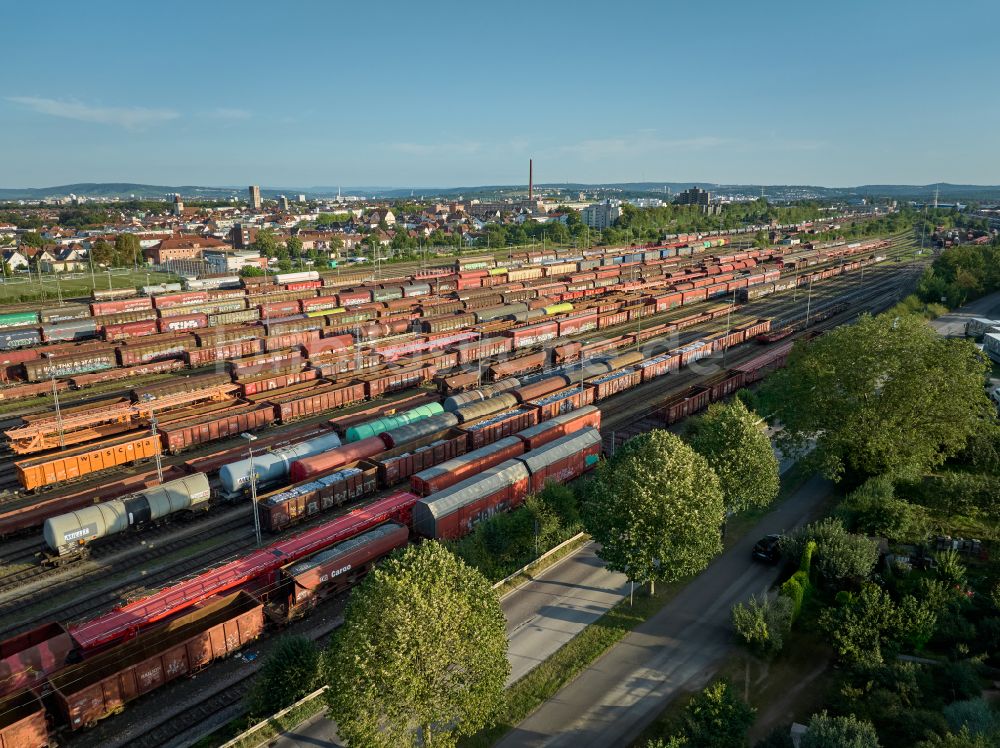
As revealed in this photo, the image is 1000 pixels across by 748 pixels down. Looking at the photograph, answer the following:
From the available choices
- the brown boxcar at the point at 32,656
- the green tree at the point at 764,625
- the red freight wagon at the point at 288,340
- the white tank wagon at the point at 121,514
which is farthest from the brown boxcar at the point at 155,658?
the red freight wagon at the point at 288,340

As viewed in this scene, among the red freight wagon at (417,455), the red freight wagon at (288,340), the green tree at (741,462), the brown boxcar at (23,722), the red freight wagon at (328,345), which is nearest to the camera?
the brown boxcar at (23,722)

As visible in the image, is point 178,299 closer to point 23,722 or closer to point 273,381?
point 273,381

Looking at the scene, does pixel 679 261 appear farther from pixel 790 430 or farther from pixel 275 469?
pixel 275 469

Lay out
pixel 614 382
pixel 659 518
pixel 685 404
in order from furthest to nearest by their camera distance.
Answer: pixel 614 382 → pixel 685 404 → pixel 659 518

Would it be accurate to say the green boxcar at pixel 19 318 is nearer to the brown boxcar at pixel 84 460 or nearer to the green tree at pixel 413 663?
the brown boxcar at pixel 84 460

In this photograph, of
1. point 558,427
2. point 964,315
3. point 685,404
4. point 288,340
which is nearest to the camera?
point 558,427

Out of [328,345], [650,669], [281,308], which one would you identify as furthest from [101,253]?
[650,669]
